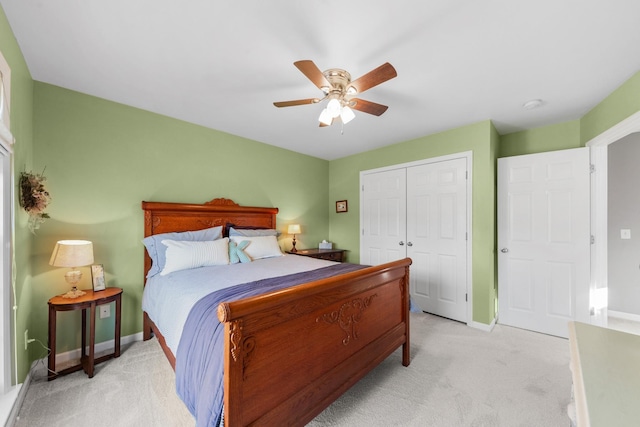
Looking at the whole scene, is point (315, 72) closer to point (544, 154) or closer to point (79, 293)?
point (79, 293)

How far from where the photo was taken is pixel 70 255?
80.3 inches

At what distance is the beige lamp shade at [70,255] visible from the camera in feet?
6.63

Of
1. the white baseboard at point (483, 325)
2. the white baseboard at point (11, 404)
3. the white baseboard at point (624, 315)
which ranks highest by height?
the white baseboard at point (11, 404)

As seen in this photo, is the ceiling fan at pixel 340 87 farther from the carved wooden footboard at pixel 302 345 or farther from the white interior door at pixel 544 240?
the white interior door at pixel 544 240

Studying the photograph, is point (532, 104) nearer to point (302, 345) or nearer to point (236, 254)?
point (302, 345)

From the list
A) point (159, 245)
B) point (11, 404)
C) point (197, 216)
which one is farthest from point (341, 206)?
point (11, 404)

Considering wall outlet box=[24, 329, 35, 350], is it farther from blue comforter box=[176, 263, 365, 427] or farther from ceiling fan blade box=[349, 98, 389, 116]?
ceiling fan blade box=[349, 98, 389, 116]

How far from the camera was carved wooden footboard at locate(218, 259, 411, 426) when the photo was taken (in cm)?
114

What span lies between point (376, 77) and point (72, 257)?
2.66 m

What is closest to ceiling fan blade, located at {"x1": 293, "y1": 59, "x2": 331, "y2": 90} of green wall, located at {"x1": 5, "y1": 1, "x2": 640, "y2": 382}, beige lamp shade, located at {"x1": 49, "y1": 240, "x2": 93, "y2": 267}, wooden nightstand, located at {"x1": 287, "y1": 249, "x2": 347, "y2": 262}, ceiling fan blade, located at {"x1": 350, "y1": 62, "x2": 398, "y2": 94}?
ceiling fan blade, located at {"x1": 350, "y1": 62, "x2": 398, "y2": 94}

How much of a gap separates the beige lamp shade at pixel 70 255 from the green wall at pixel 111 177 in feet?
1.22

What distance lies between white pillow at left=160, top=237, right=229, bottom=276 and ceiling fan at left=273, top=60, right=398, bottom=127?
1.59 m

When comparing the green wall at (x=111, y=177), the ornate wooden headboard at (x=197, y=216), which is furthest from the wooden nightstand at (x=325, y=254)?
the green wall at (x=111, y=177)

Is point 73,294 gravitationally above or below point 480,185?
below
